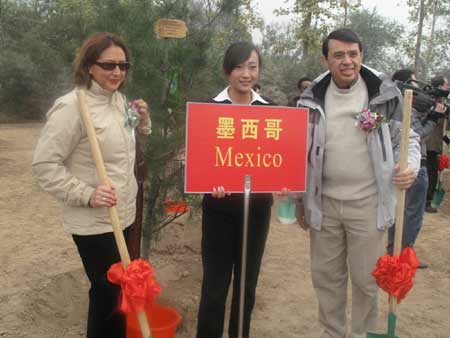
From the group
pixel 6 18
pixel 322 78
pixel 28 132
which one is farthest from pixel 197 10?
pixel 6 18

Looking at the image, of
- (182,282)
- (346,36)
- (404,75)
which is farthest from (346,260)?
(404,75)

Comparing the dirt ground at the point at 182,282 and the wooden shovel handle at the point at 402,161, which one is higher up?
the wooden shovel handle at the point at 402,161

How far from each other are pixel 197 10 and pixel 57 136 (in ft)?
5.98

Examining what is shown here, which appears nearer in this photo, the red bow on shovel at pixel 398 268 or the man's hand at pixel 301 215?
the red bow on shovel at pixel 398 268

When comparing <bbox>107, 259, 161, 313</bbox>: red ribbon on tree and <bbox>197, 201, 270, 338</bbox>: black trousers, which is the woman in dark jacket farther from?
<bbox>107, 259, 161, 313</bbox>: red ribbon on tree

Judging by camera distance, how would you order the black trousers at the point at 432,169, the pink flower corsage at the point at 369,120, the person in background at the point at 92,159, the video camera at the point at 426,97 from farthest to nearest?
the black trousers at the point at 432,169
the video camera at the point at 426,97
the pink flower corsage at the point at 369,120
the person in background at the point at 92,159

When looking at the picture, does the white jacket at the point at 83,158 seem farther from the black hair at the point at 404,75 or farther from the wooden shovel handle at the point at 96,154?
the black hair at the point at 404,75

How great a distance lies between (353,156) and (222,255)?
0.87 meters

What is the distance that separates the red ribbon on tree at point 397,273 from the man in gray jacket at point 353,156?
0.93 feet

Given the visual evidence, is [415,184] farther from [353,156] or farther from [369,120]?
[369,120]

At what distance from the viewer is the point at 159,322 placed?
3.29 m

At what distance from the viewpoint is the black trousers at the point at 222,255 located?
2.60 metres

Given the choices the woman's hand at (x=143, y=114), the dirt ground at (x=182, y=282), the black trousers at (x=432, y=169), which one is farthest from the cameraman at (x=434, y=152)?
the woman's hand at (x=143, y=114)

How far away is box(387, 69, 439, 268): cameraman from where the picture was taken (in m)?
4.17
